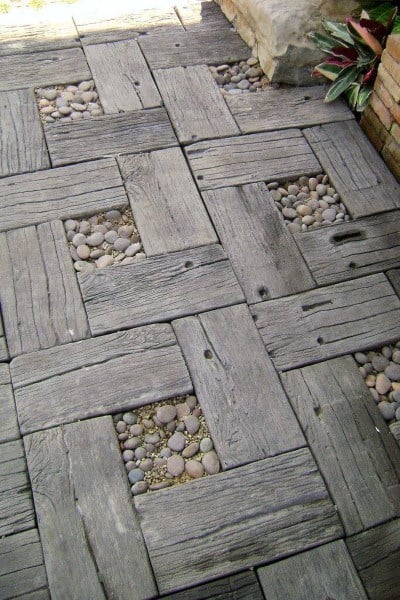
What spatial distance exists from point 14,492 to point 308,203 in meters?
1.56

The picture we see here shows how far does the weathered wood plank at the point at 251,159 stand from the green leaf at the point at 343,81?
27 centimetres

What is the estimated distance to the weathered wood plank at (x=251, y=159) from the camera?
Result: 2.40m

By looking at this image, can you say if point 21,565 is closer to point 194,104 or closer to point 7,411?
point 7,411

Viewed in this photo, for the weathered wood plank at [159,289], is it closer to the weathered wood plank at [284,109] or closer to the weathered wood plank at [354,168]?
the weathered wood plank at [354,168]

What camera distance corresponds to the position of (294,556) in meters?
1.56

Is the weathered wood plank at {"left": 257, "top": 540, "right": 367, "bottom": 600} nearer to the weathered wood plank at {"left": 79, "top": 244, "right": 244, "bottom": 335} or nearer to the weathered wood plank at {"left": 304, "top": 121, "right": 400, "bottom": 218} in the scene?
the weathered wood plank at {"left": 79, "top": 244, "right": 244, "bottom": 335}

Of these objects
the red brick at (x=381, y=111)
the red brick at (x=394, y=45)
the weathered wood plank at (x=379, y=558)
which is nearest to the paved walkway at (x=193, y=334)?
the weathered wood plank at (x=379, y=558)

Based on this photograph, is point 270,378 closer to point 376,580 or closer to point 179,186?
point 376,580

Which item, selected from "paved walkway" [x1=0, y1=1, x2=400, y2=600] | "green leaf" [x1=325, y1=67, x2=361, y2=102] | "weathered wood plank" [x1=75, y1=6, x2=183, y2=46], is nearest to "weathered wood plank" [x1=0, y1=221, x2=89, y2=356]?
"paved walkway" [x1=0, y1=1, x2=400, y2=600]

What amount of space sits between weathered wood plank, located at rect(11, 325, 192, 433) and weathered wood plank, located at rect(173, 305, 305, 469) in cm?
7

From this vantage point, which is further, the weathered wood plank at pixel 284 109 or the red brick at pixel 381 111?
the weathered wood plank at pixel 284 109

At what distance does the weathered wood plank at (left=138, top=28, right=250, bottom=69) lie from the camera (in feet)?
9.39

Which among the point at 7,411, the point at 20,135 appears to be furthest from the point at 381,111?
the point at 7,411

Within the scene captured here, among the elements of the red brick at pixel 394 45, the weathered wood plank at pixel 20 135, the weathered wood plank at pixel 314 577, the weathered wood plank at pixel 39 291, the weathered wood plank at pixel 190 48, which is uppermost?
the red brick at pixel 394 45
